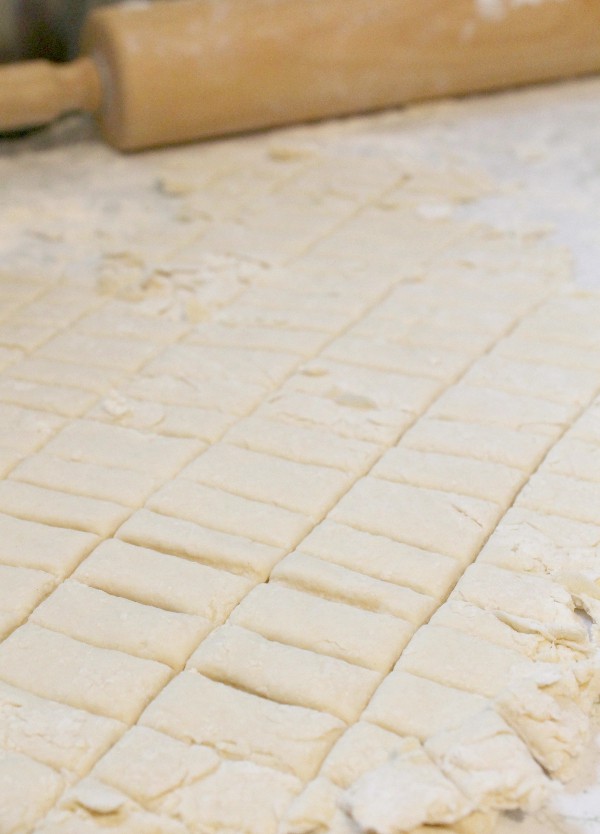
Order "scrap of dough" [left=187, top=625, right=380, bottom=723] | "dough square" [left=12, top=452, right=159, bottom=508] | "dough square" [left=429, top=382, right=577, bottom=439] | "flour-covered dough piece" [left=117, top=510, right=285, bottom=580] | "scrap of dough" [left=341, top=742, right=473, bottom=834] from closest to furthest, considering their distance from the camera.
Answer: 1. "scrap of dough" [left=341, top=742, right=473, bottom=834]
2. "scrap of dough" [left=187, top=625, right=380, bottom=723]
3. "flour-covered dough piece" [left=117, top=510, right=285, bottom=580]
4. "dough square" [left=12, top=452, right=159, bottom=508]
5. "dough square" [left=429, top=382, right=577, bottom=439]

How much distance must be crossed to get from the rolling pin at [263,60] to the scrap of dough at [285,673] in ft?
10.4

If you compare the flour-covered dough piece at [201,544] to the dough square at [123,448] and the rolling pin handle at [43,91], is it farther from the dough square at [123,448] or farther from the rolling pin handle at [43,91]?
the rolling pin handle at [43,91]

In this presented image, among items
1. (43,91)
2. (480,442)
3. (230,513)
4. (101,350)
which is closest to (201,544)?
(230,513)

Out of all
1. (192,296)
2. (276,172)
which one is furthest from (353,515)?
(276,172)

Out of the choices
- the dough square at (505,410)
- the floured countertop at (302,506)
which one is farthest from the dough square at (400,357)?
the dough square at (505,410)

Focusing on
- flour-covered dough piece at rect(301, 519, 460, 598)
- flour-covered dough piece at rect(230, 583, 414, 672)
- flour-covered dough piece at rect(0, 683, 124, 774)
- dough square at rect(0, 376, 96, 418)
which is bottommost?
flour-covered dough piece at rect(0, 683, 124, 774)

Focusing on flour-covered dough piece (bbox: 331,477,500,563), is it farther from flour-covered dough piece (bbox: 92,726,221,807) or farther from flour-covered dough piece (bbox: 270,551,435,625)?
flour-covered dough piece (bbox: 92,726,221,807)

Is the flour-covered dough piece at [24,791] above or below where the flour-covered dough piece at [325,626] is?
below

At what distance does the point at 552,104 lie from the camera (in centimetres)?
527

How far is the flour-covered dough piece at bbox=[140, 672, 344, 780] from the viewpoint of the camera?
77.0 inches

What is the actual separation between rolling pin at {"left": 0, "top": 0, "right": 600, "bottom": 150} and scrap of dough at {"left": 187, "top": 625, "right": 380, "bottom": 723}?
3.17 metres

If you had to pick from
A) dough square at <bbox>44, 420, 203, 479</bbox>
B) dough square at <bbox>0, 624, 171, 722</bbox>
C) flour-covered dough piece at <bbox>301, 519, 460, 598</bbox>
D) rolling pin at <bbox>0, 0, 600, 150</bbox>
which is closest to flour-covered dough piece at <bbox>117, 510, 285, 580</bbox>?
flour-covered dough piece at <bbox>301, 519, 460, 598</bbox>

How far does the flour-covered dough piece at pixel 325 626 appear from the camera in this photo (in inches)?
85.2

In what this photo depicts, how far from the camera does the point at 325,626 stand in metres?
2.22
